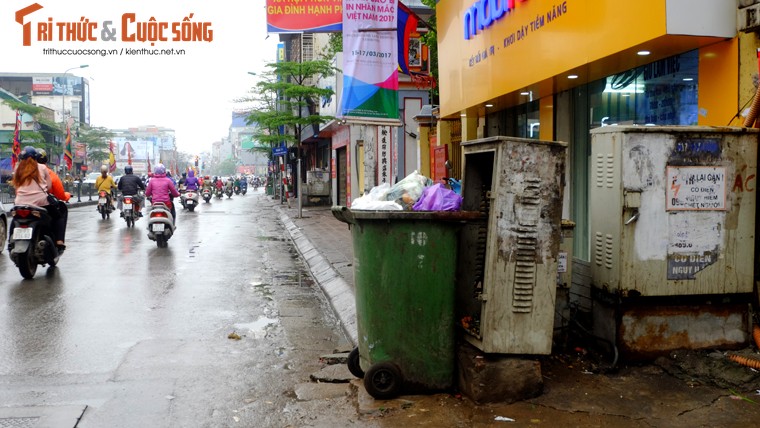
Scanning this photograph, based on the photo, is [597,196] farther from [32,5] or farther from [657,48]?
[32,5]

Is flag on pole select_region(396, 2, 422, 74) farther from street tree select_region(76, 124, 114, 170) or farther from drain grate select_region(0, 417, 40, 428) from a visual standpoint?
street tree select_region(76, 124, 114, 170)

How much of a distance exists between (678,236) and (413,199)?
198 cm

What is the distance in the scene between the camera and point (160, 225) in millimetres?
14312

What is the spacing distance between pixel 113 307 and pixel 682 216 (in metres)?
6.16

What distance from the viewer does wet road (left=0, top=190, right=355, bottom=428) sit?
4711mm

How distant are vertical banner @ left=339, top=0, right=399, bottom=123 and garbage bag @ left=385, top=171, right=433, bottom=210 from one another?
17.5 ft

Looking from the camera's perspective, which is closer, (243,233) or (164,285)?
(164,285)

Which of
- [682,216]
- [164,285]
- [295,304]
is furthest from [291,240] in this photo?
[682,216]

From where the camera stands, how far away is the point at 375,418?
14.3 feet

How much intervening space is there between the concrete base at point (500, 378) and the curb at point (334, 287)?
1.55 meters

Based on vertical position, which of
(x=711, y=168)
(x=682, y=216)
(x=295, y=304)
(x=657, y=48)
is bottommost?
(x=295, y=304)

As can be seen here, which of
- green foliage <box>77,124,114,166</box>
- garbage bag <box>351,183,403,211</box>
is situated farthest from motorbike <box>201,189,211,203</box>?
green foliage <box>77,124,114,166</box>

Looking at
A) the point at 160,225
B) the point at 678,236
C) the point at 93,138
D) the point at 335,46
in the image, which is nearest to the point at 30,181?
the point at 160,225

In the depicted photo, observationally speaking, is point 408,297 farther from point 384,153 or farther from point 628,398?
point 384,153
